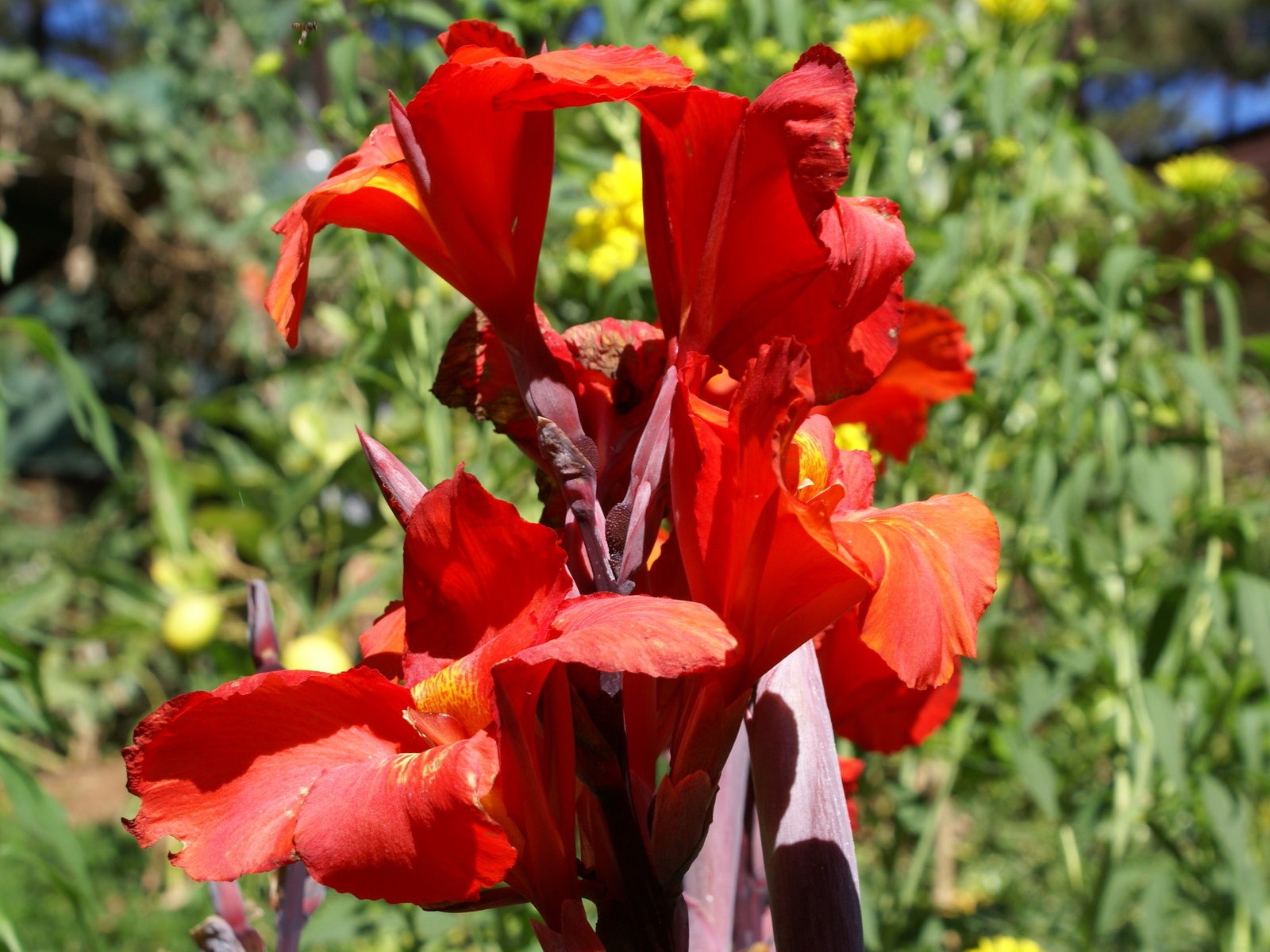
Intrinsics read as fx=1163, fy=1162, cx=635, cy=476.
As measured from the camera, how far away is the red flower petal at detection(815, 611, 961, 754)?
25.3 inches

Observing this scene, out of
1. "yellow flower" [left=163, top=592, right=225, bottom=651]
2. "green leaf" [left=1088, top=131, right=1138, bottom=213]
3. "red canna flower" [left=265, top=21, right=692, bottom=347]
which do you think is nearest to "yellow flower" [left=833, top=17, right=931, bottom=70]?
"green leaf" [left=1088, top=131, right=1138, bottom=213]

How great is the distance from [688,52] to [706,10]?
12 cm

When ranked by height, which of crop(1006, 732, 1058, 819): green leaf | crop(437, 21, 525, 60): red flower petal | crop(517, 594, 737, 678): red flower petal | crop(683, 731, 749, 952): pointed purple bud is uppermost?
crop(437, 21, 525, 60): red flower petal

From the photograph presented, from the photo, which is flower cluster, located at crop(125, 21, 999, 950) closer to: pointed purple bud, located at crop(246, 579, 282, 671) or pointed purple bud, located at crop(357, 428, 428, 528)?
pointed purple bud, located at crop(357, 428, 428, 528)

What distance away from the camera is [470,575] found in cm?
49

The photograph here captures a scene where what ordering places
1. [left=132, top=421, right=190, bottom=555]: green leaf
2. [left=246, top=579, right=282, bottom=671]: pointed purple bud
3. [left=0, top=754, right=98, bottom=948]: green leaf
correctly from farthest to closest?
[left=132, top=421, right=190, bottom=555]: green leaf, [left=0, top=754, right=98, bottom=948]: green leaf, [left=246, top=579, right=282, bottom=671]: pointed purple bud

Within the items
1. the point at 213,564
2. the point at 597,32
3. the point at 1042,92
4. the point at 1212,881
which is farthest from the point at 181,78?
the point at 1212,881

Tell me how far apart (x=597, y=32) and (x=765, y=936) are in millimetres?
1760

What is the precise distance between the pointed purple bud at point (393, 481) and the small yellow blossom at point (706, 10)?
1.22m

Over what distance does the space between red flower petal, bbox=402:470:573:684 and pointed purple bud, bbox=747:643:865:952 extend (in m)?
0.12

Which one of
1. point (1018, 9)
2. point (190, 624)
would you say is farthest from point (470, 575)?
point (190, 624)

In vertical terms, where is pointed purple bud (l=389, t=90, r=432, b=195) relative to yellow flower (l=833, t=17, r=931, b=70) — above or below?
above

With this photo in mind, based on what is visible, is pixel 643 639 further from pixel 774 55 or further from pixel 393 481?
pixel 774 55

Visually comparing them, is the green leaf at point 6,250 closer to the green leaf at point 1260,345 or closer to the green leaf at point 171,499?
the green leaf at point 1260,345
